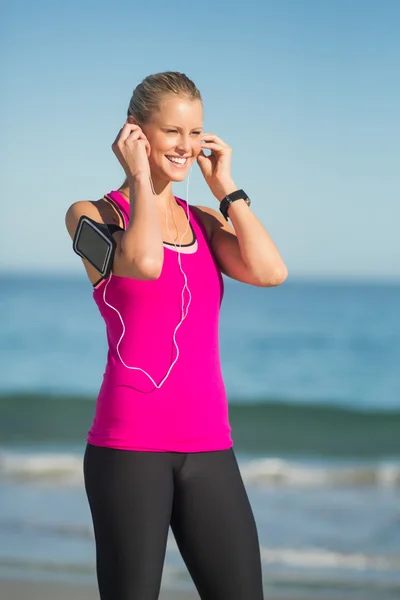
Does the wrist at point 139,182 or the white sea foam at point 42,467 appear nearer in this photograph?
the wrist at point 139,182

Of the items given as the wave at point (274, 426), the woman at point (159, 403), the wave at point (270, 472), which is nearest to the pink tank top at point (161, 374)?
the woman at point (159, 403)

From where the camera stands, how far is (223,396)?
2021 millimetres

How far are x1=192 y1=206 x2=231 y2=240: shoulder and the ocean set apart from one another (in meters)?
1.93

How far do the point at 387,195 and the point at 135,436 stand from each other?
16743mm

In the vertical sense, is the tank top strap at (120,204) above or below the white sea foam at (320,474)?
above

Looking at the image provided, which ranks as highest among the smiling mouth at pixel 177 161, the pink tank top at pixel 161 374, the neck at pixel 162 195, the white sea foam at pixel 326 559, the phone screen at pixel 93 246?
the smiling mouth at pixel 177 161

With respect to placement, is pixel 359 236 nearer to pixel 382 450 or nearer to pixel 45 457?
pixel 382 450

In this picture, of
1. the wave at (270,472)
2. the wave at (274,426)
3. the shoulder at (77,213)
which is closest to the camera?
the shoulder at (77,213)

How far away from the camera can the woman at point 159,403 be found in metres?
1.89

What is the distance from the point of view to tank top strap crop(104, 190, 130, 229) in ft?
6.69

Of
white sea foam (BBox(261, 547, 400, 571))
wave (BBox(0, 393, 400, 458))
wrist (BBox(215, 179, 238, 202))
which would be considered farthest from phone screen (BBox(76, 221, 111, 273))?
wave (BBox(0, 393, 400, 458))

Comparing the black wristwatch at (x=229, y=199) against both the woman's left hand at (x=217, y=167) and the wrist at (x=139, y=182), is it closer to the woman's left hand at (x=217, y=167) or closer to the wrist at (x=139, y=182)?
the woman's left hand at (x=217, y=167)

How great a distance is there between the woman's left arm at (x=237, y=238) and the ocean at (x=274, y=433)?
1936 mm

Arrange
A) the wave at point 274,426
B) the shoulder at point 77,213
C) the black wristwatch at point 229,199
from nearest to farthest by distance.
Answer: the shoulder at point 77,213, the black wristwatch at point 229,199, the wave at point 274,426
